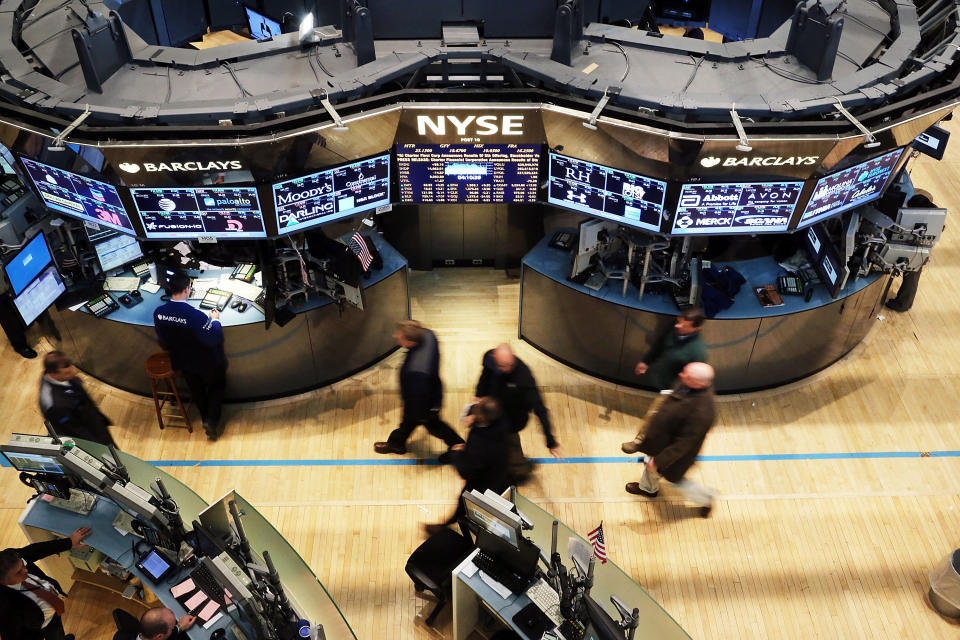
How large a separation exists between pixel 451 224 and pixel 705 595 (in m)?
5.13

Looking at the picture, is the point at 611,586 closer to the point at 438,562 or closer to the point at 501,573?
the point at 501,573

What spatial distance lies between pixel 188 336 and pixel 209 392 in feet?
2.75

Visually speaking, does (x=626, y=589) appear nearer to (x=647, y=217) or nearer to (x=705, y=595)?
(x=705, y=595)

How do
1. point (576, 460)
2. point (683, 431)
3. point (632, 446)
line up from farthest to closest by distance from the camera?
point (576, 460) < point (632, 446) < point (683, 431)

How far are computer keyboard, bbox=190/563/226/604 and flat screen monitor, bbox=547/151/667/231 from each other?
445 cm

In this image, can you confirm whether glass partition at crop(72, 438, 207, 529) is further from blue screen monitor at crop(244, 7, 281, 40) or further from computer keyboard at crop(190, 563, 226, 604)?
blue screen monitor at crop(244, 7, 281, 40)

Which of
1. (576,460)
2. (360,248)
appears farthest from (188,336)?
(576,460)

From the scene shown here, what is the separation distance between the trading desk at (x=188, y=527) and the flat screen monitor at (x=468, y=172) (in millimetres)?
3399

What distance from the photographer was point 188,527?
6.16 meters

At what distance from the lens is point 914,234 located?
8.16 metres

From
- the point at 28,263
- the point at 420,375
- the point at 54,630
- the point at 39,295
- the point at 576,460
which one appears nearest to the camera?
the point at 54,630

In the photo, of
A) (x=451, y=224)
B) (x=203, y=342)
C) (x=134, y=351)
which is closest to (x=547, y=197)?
(x=451, y=224)

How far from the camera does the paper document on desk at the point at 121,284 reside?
8438 millimetres

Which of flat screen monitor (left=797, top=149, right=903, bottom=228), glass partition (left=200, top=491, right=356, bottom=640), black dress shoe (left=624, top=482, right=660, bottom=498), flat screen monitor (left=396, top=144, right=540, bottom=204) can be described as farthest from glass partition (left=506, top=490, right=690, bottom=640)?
flat screen monitor (left=797, top=149, right=903, bottom=228)
